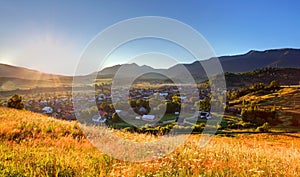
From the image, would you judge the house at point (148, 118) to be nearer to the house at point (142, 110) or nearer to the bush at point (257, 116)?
the house at point (142, 110)

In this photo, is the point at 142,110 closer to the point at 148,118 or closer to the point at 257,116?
the point at 148,118

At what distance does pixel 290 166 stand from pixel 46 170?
5.48m

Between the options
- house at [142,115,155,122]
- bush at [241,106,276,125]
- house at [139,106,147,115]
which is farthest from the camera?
bush at [241,106,276,125]

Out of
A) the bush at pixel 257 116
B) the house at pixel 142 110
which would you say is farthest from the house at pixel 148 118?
the bush at pixel 257 116

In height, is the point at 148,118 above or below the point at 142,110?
below

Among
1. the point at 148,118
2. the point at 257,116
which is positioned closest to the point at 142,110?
the point at 148,118

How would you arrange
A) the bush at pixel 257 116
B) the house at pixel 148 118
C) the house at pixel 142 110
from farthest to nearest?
the bush at pixel 257 116 < the house at pixel 142 110 < the house at pixel 148 118

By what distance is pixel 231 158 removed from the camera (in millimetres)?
6402

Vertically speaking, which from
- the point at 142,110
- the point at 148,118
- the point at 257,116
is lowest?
the point at 257,116

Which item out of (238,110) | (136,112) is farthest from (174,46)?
(238,110)

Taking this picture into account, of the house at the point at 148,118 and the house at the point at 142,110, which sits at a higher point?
the house at the point at 142,110

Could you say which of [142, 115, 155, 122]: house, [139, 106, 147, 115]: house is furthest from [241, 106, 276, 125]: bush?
[139, 106, 147, 115]: house

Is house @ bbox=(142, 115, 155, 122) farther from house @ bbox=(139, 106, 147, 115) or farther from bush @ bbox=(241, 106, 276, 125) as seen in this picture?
bush @ bbox=(241, 106, 276, 125)

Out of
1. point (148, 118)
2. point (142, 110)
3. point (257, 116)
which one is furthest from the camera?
point (257, 116)
